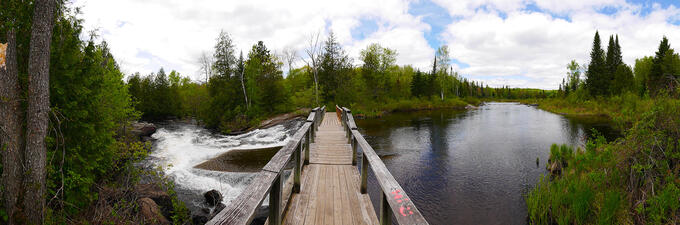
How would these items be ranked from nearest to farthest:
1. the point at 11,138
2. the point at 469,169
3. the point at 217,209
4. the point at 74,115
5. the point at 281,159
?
the point at 281,159
the point at 11,138
the point at 74,115
the point at 217,209
the point at 469,169

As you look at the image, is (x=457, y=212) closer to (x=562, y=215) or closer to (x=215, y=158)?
(x=562, y=215)

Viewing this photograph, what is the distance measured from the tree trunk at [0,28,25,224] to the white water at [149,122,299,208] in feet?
10.7

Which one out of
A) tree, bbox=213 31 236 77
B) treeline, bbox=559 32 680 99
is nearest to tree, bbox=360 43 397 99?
tree, bbox=213 31 236 77

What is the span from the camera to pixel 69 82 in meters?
→ 5.48

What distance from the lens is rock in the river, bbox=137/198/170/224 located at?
589 cm

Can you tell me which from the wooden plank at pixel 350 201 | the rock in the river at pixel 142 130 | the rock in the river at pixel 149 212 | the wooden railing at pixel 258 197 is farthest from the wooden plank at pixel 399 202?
the rock in the river at pixel 142 130

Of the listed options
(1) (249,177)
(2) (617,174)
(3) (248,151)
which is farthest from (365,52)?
(2) (617,174)

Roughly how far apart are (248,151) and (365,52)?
113 feet

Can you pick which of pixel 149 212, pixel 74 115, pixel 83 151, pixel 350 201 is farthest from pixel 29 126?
pixel 350 201

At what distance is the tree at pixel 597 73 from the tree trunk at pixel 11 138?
179 feet

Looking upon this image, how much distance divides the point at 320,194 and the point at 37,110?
4.57m

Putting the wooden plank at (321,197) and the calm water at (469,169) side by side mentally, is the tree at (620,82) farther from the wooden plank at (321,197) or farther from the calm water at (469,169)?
the wooden plank at (321,197)

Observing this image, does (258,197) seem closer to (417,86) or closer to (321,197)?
(321,197)

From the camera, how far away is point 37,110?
4.28 metres
